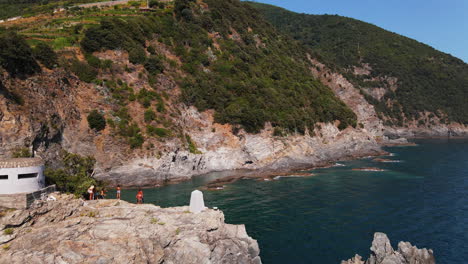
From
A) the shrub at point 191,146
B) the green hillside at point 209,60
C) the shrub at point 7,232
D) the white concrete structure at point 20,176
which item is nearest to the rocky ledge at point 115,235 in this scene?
the shrub at point 7,232

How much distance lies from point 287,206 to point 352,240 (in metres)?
11.2

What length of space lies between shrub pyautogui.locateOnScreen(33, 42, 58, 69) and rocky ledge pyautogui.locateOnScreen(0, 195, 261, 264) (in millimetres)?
36264

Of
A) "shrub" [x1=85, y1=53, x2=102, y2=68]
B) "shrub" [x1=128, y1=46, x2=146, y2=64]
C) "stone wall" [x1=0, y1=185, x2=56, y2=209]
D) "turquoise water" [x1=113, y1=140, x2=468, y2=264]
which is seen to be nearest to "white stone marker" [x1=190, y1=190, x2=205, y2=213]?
"turquoise water" [x1=113, y1=140, x2=468, y2=264]

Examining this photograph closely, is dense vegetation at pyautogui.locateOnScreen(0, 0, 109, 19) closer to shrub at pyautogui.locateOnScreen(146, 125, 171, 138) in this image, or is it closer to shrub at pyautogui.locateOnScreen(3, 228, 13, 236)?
shrub at pyautogui.locateOnScreen(146, 125, 171, 138)

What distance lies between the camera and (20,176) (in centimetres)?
2091

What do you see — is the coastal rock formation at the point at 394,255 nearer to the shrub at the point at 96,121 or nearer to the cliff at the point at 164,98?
the cliff at the point at 164,98

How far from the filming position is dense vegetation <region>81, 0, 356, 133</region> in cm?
6556

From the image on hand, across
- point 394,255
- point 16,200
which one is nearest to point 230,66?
point 394,255

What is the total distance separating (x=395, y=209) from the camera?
125 ft

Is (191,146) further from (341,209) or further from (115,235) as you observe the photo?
(115,235)

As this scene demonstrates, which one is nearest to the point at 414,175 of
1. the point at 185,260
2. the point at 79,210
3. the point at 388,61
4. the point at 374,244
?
the point at 374,244

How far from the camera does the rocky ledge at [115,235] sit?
57.5 ft

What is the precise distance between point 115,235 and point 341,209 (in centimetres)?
2718

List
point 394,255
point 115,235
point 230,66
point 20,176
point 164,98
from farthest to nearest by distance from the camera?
point 230,66 < point 164,98 < point 394,255 < point 20,176 < point 115,235
